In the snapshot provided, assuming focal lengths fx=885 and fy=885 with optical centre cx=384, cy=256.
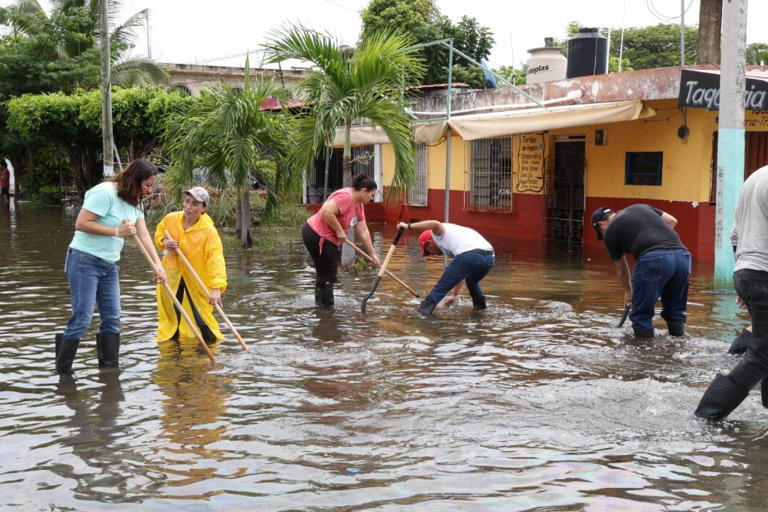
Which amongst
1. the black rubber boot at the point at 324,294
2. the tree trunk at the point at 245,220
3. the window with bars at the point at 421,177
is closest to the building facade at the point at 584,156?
the window with bars at the point at 421,177

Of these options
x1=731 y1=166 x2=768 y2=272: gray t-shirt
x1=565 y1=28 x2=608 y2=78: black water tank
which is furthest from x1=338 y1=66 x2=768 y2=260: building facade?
x1=731 y1=166 x2=768 y2=272: gray t-shirt

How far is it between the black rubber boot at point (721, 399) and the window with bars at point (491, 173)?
12.5 m

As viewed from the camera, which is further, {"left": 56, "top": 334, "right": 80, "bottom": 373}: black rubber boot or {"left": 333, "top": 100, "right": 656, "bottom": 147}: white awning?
{"left": 333, "top": 100, "right": 656, "bottom": 147}: white awning

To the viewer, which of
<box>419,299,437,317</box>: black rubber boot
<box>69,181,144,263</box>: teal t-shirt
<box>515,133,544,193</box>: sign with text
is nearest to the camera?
<box>69,181,144,263</box>: teal t-shirt

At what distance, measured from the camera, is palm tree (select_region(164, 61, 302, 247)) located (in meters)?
13.7

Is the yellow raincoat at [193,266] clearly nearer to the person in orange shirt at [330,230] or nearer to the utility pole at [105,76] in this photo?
the person in orange shirt at [330,230]

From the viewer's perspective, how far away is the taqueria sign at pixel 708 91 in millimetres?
11336

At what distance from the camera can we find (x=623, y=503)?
4.11 m

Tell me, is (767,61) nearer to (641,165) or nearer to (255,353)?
(641,165)

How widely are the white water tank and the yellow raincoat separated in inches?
441

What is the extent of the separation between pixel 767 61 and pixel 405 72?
3487 cm

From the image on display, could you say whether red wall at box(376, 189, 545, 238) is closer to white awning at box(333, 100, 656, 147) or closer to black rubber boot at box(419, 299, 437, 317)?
white awning at box(333, 100, 656, 147)

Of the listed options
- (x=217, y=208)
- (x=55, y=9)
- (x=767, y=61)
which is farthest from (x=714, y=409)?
(x=767, y=61)

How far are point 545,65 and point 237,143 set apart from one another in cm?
704
